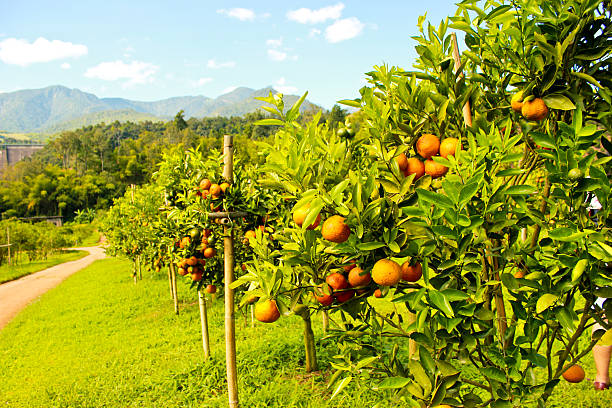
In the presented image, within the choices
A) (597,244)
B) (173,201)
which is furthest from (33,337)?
(597,244)

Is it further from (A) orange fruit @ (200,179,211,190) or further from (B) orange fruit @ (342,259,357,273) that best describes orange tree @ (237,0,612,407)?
(A) orange fruit @ (200,179,211,190)

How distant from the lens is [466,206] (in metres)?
1.08

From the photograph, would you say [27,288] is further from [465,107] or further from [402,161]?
[465,107]

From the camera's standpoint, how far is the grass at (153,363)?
318 cm

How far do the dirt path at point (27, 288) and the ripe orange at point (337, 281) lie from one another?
8.45 metres

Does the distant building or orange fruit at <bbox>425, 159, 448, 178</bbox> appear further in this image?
the distant building

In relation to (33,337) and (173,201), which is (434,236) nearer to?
(173,201)

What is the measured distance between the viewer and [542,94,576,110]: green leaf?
1.13 m

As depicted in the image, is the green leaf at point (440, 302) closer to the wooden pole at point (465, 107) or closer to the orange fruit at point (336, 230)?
the orange fruit at point (336, 230)

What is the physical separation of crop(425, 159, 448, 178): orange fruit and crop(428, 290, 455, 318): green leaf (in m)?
0.42

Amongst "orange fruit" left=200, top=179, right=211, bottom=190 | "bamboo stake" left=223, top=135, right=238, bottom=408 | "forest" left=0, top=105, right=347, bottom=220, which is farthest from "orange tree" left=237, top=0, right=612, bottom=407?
"forest" left=0, top=105, right=347, bottom=220

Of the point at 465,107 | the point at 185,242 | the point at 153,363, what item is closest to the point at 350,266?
the point at 465,107

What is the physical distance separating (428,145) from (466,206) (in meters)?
0.29

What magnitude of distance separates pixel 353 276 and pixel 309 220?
32 cm
